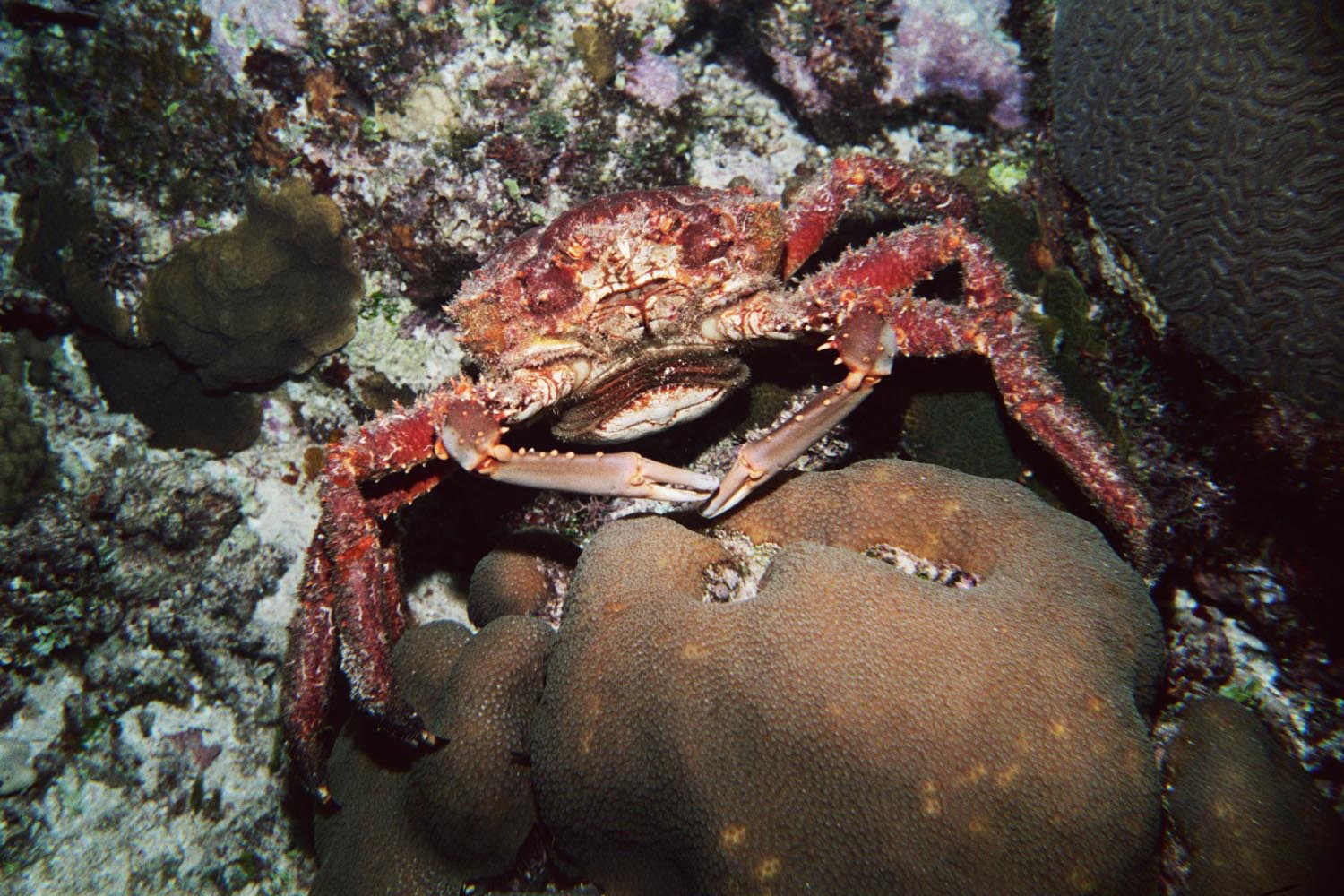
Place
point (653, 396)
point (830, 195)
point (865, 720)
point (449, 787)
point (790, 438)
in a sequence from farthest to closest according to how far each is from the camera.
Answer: point (830, 195) < point (653, 396) < point (449, 787) < point (790, 438) < point (865, 720)

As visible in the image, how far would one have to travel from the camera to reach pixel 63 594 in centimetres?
461

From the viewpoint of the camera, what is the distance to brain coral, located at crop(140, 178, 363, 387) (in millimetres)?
4574

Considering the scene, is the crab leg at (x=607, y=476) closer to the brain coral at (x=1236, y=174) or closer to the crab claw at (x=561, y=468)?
the crab claw at (x=561, y=468)

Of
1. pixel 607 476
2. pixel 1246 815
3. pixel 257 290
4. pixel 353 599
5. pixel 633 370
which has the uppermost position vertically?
pixel 257 290

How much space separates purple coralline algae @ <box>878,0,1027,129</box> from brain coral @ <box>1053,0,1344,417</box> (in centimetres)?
130

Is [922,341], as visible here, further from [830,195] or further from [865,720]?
[865,720]

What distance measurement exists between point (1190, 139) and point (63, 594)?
7.23 metres

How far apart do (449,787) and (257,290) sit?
11.6ft

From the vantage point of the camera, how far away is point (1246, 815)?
8.66 feet

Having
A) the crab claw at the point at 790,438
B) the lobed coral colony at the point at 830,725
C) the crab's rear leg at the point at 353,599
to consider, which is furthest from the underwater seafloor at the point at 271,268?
the lobed coral colony at the point at 830,725

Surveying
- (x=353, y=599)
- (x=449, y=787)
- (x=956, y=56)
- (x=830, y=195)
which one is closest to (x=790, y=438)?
(x=830, y=195)

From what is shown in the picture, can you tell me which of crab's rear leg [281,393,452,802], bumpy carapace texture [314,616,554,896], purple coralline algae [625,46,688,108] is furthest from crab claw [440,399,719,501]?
purple coralline algae [625,46,688,108]

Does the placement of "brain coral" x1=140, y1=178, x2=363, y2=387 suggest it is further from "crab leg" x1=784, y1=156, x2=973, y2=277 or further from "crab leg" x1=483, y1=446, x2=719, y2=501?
"crab leg" x1=784, y1=156, x2=973, y2=277

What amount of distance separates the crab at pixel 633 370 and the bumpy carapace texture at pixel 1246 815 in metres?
0.91
